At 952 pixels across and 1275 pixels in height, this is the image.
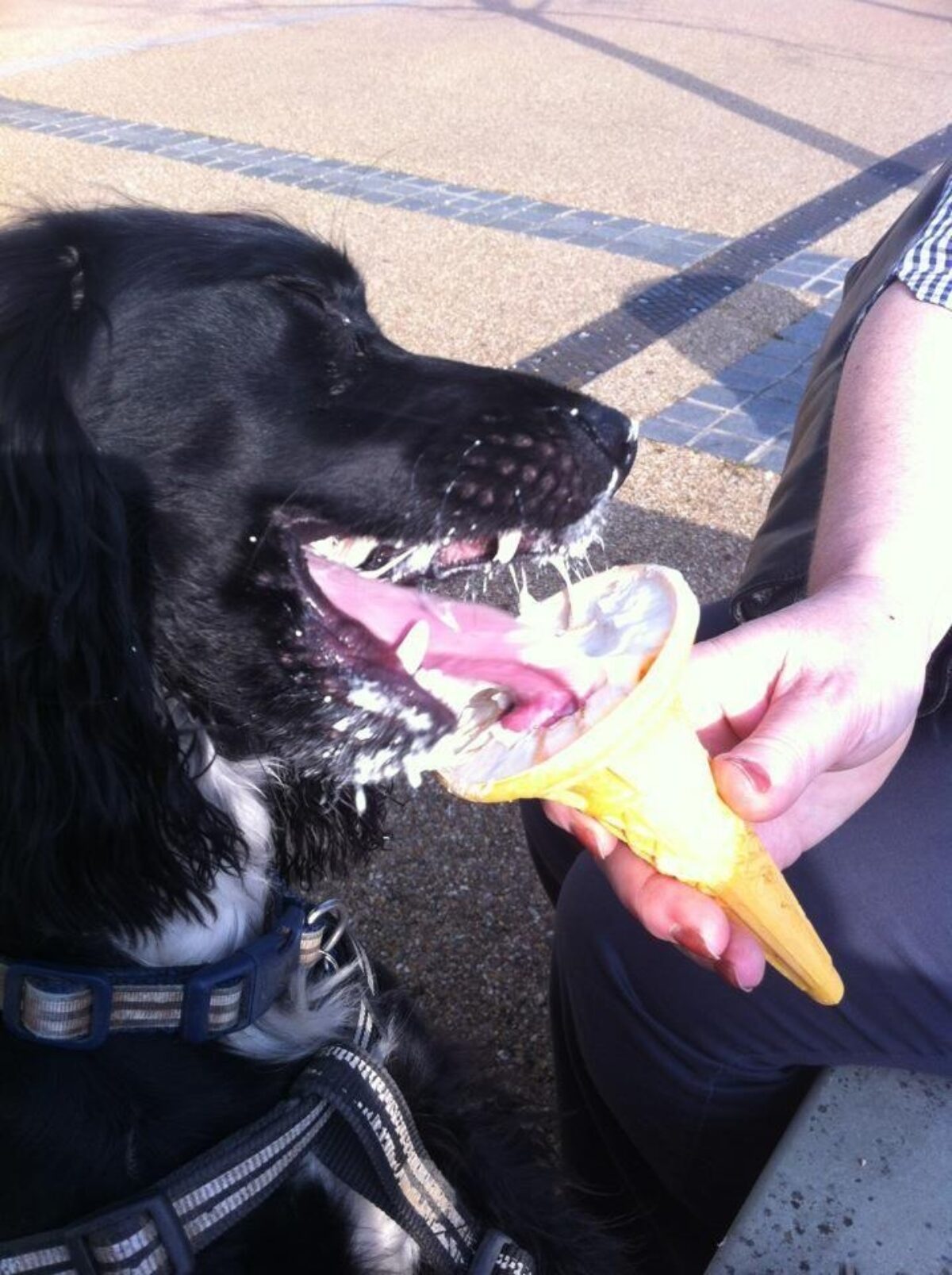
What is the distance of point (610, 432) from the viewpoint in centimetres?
174

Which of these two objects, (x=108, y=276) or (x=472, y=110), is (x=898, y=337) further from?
(x=472, y=110)

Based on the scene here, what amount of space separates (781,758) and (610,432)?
525mm

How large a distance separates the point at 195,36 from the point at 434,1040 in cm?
1021

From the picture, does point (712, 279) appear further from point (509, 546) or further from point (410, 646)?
point (410, 646)

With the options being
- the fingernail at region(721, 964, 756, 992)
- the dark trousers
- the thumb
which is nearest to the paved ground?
the dark trousers

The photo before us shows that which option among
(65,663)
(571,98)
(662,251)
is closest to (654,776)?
(65,663)

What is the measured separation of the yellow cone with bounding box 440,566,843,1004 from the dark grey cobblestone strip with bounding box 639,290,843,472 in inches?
116

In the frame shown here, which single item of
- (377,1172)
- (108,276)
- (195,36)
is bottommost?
(195,36)

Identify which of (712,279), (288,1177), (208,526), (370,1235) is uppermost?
(208,526)

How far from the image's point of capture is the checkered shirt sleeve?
2057 millimetres

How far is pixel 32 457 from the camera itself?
143 centimetres

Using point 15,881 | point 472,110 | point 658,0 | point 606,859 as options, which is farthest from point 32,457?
point 658,0

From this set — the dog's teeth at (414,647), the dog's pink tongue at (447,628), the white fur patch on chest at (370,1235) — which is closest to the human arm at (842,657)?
the dog's pink tongue at (447,628)

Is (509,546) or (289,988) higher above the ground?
(509,546)
